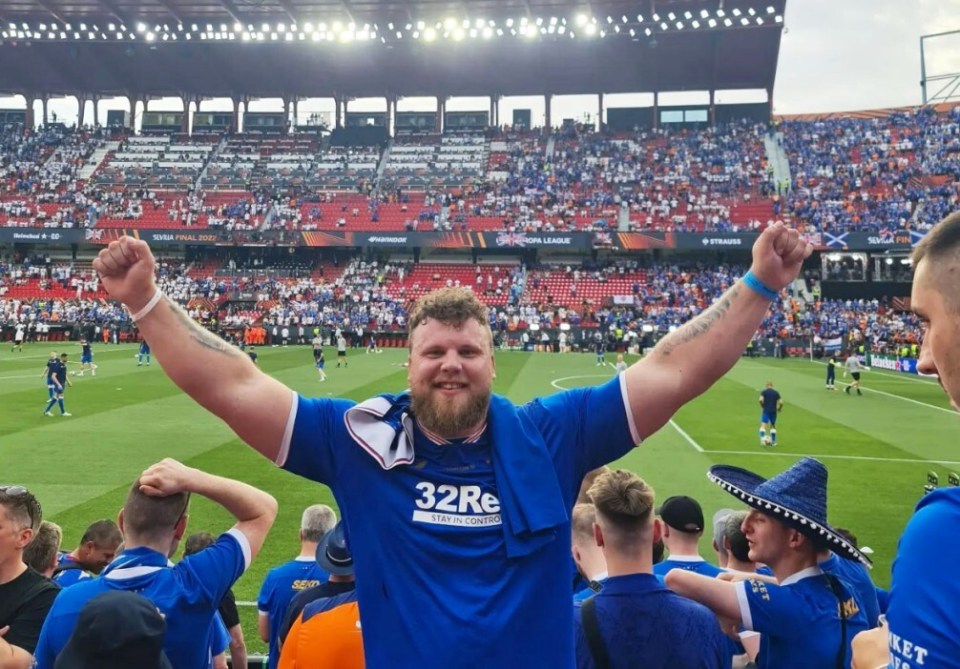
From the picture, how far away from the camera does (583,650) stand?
2904 millimetres

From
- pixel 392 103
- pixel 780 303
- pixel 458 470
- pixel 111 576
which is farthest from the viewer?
pixel 392 103

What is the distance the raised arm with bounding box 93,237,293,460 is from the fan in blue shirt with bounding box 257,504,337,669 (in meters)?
2.54

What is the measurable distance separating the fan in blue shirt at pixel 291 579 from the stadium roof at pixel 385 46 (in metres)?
55.8

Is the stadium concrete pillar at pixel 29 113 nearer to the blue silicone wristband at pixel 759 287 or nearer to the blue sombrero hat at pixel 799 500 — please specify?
the blue sombrero hat at pixel 799 500

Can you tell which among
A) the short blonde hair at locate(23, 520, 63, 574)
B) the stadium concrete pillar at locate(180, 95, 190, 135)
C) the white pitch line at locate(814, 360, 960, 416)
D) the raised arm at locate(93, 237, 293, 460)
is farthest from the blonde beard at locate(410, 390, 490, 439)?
the stadium concrete pillar at locate(180, 95, 190, 135)

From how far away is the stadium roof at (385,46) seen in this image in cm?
5597

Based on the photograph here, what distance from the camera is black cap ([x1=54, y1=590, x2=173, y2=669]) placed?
2410 mm

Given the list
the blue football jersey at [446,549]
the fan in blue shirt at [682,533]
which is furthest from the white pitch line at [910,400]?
the blue football jersey at [446,549]

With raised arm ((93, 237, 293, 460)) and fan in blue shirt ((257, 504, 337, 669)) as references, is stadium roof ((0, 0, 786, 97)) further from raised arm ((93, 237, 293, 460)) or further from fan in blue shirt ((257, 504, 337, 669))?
raised arm ((93, 237, 293, 460))

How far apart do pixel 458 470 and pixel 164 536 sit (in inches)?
71.7

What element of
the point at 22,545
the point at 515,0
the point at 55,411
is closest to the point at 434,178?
the point at 515,0

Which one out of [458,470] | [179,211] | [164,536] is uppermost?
[179,211]

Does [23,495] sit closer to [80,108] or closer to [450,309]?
[450,309]

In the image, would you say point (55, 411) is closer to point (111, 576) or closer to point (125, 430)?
point (125, 430)
